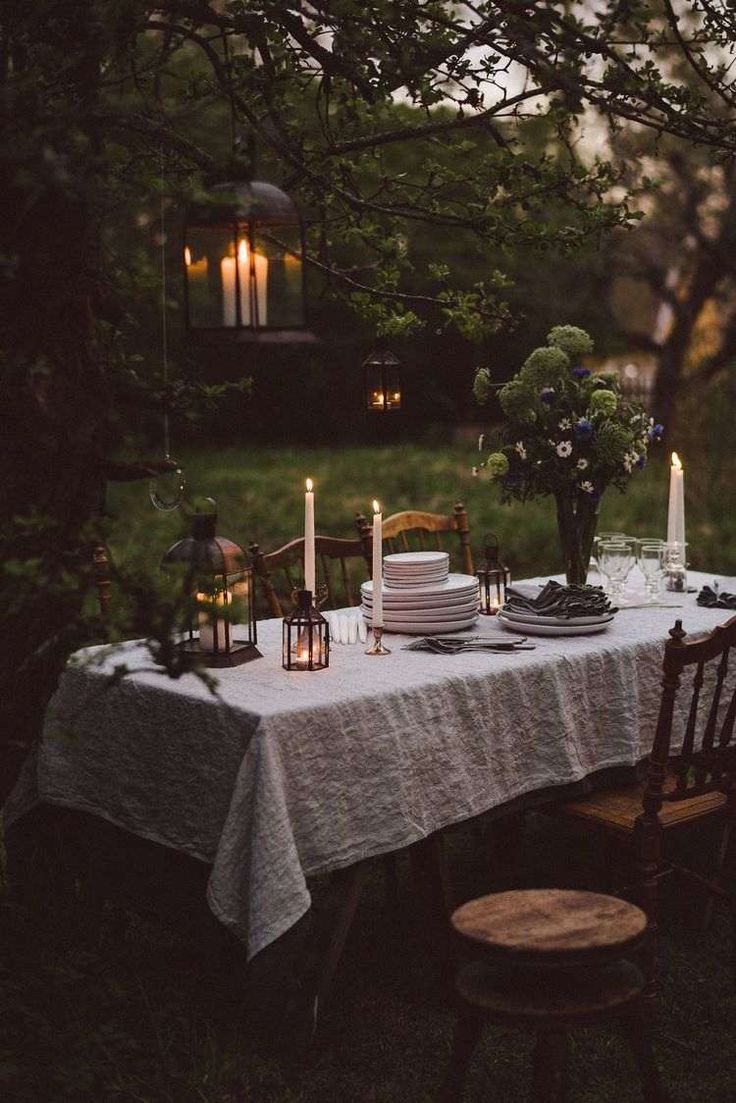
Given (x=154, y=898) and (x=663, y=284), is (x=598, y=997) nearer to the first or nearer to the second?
→ (x=154, y=898)

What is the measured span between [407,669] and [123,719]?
30.0 inches

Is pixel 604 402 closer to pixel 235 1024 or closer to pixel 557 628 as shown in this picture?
pixel 557 628

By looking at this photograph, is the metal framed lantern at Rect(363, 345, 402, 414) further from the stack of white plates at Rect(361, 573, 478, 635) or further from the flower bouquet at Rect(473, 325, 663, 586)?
the stack of white plates at Rect(361, 573, 478, 635)

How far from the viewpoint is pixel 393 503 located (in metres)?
14.8

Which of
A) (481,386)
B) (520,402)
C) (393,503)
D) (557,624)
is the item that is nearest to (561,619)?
(557,624)

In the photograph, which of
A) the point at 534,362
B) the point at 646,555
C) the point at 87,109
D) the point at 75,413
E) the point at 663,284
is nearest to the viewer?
the point at 87,109

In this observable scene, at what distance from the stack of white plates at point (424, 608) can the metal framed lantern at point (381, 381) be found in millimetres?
588

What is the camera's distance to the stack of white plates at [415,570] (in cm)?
398

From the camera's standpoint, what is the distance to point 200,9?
9.47 ft

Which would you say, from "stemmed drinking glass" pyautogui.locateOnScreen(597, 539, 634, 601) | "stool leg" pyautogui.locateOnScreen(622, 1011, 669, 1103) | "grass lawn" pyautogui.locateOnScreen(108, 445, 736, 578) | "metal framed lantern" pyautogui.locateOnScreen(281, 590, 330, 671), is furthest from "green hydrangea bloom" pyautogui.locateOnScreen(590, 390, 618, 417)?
"grass lawn" pyautogui.locateOnScreen(108, 445, 736, 578)

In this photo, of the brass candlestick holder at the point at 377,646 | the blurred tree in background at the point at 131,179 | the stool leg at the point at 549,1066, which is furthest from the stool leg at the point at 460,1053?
the brass candlestick holder at the point at 377,646

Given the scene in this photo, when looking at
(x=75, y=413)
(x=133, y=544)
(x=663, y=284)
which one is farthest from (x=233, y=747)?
(x=663, y=284)

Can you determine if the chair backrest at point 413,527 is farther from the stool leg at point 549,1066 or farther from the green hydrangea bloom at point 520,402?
the stool leg at point 549,1066

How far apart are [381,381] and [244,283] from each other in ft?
3.57
